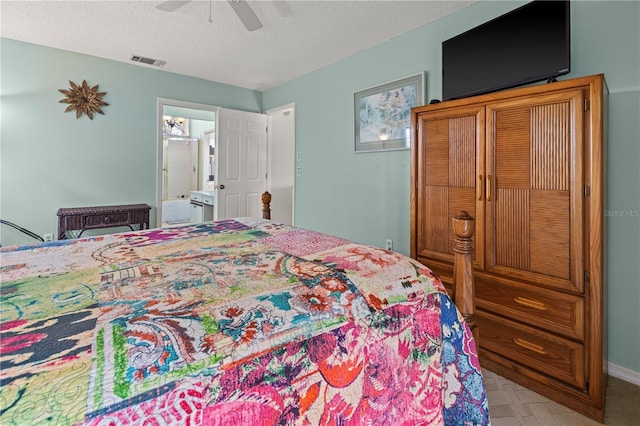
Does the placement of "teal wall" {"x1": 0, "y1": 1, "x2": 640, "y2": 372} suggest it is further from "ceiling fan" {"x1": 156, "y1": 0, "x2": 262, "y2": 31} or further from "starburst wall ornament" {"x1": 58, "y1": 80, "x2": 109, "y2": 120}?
"ceiling fan" {"x1": 156, "y1": 0, "x2": 262, "y2": 31}

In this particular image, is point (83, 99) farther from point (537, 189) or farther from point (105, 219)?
point (537, 189)

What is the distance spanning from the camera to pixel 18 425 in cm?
47

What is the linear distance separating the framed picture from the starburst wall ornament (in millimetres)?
2977

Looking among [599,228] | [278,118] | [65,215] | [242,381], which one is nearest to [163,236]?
[242,381]

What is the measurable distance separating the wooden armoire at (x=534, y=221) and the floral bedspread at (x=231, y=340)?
0.97 meters

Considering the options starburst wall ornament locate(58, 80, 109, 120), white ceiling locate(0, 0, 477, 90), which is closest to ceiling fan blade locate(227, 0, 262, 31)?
white ceiling locate(0, 0, 477, 90)

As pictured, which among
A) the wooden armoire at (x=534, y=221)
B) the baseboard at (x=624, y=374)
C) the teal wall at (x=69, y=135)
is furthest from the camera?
the teal wall at (x=69, y=135)

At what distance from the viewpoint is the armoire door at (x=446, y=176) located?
6.64ft

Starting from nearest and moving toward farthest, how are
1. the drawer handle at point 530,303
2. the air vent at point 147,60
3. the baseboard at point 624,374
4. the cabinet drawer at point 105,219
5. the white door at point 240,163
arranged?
the drawer handle at point 530,303 → the baseboard at point 624,374 → the cabinet drawer at point 105,219 → the air vent at point 147,60 → the white door at point 240,163

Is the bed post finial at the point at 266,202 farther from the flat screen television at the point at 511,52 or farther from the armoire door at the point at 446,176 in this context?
the flat screen television at the point at 511,52

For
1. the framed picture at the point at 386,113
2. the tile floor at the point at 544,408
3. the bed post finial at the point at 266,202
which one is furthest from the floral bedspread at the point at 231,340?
the framed picture at the point at 386,113

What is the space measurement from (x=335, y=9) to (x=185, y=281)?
254 centimetres

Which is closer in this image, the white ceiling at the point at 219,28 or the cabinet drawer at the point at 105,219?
the white ceiling at the point at 219,28

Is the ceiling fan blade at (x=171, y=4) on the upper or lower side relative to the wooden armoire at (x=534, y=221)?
upper
